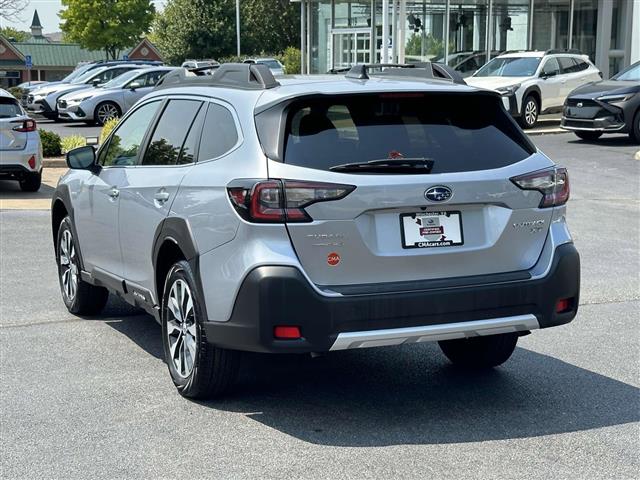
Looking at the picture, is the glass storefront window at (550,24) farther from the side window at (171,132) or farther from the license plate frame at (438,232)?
the license plate frame at (438,232)

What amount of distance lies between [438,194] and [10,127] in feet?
35.4

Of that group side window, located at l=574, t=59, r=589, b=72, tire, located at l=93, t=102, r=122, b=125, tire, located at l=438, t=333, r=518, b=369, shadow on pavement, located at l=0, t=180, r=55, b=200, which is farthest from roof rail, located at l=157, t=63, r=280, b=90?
tire, located at l=93, t=102, r=122, b=125

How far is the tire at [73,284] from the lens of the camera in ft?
25.0

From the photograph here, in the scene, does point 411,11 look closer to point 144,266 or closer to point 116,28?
point 144,266

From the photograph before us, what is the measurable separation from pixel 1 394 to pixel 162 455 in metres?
1.47

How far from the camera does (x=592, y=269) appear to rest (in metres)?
9.68

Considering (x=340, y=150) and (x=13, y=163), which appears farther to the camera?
(x=13, y=163)

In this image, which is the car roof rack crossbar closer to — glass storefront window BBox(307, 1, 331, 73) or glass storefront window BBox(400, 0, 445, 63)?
glass storefront window BBox(400, 0, 445, 63)

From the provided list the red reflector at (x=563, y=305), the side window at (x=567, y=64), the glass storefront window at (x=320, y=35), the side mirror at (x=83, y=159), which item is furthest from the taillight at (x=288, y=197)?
the glass storefront window at (x=320, y=35)

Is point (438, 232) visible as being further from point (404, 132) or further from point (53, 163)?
point (53, 163)

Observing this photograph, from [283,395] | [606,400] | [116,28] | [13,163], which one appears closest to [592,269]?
[606,400]

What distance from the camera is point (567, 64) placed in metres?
26.6

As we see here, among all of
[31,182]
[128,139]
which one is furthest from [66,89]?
[128,139]

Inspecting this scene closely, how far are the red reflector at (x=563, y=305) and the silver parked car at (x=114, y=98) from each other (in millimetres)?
24080
